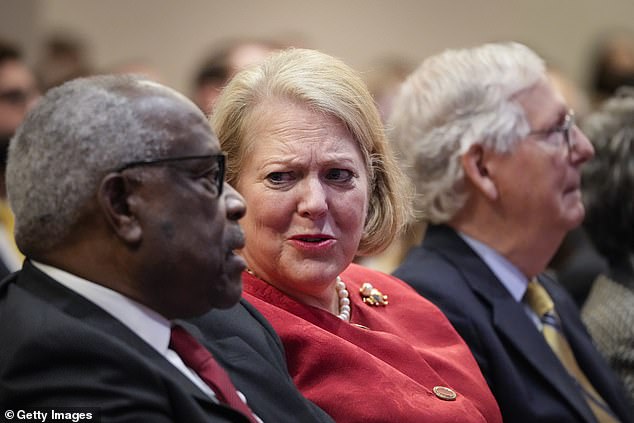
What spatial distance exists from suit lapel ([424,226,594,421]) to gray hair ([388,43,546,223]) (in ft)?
0.40

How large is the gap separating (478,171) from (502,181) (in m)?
0.07

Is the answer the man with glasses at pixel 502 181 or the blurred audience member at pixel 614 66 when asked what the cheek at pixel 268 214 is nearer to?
the man with glasses at pixel 502 181

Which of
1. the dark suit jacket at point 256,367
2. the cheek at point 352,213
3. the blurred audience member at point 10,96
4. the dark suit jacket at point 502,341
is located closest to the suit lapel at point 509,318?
the dark suit jacket at point 502,341

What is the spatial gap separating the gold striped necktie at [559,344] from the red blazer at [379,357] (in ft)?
1.79

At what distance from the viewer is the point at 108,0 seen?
7.86 meters

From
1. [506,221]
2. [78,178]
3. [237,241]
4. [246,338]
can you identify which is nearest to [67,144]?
[78,178]

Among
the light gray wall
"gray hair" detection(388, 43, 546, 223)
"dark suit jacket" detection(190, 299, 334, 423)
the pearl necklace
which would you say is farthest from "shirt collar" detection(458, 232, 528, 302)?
the light gray wall

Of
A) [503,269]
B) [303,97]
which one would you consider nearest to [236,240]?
[303,97]

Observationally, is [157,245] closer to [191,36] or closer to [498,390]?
[498,390]

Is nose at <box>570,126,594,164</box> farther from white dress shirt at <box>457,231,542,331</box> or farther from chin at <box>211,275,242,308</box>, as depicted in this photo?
chin at <box>211,275,242,308</box>

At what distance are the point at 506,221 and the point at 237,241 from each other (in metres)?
1.49

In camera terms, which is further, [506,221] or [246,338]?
[506,221]

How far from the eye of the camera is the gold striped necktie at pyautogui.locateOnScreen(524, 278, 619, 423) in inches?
119

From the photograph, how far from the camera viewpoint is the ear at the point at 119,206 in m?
1.60
